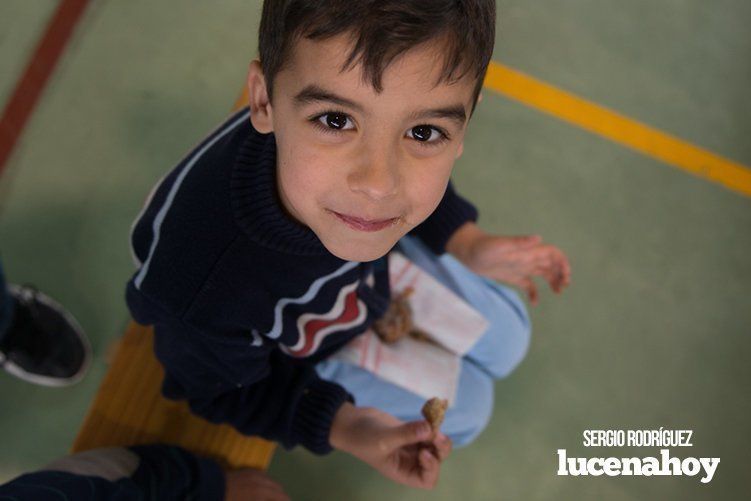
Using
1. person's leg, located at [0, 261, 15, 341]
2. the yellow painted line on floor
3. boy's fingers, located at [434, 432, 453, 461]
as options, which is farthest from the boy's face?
the yellow painted line on floor

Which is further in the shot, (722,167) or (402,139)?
(722,167)

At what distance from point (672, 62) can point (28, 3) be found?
1.78 m

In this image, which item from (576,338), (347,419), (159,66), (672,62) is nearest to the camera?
(347,419)

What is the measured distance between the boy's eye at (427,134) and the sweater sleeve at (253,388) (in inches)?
Result: 13.0

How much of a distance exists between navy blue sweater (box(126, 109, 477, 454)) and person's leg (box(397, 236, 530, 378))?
0.99 feet

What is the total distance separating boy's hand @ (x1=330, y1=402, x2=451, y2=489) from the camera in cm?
86

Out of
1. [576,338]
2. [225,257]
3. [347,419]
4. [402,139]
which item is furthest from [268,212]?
[576,338]

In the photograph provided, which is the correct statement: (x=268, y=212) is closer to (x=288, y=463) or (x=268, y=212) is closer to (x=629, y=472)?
(x=288, y=463)

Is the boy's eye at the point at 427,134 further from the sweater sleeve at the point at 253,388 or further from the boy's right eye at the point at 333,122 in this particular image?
the sweater sleeve at the point at 253,388

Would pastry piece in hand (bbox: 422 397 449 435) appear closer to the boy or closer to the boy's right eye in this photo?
the boy

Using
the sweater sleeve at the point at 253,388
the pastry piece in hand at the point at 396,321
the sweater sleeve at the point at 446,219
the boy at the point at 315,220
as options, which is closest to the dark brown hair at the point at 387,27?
the boy at the point at 315,220

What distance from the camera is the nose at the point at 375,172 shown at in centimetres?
57

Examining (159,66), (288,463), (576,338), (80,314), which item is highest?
(159,66)

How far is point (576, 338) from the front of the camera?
59.3 inches
